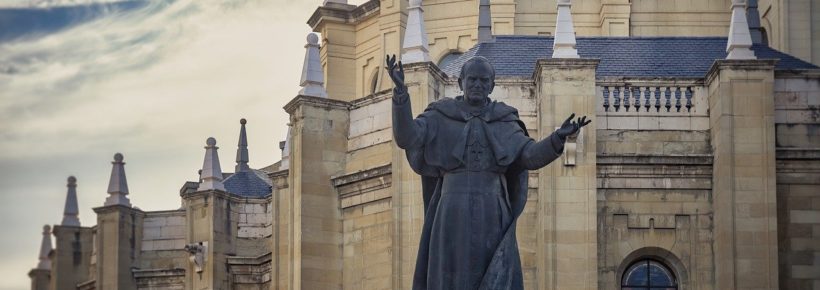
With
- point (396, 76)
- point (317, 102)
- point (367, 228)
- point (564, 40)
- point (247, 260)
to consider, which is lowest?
point (396, 76)

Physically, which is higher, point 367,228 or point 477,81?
point 367,228

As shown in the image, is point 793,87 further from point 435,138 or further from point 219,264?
point 435,138

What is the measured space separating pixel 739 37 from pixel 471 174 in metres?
29.6

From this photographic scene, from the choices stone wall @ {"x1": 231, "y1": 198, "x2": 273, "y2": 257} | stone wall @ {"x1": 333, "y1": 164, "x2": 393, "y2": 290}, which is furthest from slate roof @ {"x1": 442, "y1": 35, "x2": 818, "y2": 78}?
stone wall @ {"x1": 231, "y1": 198, "x2": 273, "y2": 257}

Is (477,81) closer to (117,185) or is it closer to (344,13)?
(117,185)

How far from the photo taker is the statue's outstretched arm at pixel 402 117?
18.1 m

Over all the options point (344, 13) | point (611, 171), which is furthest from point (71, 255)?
point (611, 171)

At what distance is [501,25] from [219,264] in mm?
12986

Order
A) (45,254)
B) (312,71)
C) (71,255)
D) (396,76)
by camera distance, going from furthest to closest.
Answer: (45,254)
(71,255)
(312,71)
(396,76)

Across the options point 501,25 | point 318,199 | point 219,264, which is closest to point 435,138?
point 318,199

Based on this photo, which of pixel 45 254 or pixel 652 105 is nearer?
pixel 652 105

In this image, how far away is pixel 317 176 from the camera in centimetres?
5138

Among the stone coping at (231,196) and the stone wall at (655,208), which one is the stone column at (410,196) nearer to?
the stone wall at (655,208)

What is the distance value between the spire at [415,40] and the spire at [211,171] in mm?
11900
